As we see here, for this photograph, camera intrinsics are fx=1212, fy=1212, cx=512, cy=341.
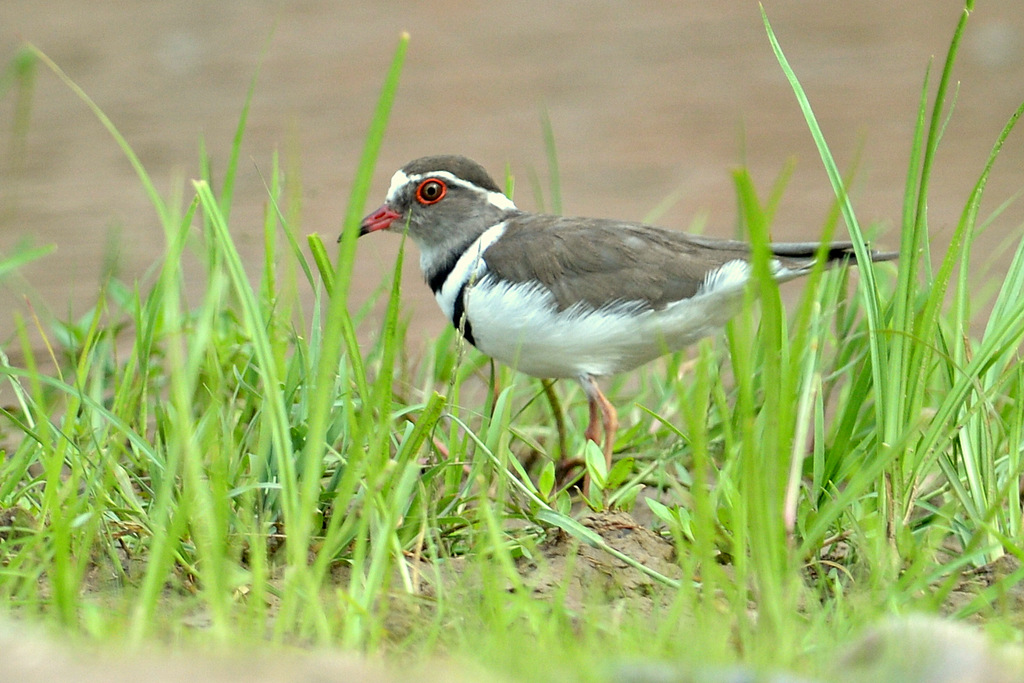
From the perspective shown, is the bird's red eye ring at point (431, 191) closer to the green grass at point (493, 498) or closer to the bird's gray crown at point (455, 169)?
the bird's gray crown at point (455, 169)

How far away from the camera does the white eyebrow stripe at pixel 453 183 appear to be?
445 centimetres

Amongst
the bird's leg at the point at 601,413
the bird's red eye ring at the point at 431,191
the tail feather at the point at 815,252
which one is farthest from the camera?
the bird's red eye ring at the point at 431,191

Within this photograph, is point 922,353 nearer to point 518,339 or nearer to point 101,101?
point 518,339

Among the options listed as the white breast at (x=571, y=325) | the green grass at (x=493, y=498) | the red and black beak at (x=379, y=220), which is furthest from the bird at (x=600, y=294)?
the red and black beak at (x=379, y=220)

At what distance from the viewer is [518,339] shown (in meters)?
3.89

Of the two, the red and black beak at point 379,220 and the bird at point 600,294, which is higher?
the red and black beak at point 379,220

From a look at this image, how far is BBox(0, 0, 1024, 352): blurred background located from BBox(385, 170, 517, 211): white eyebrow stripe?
1.56 metres

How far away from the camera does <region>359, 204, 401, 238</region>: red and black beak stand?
445 centimetres

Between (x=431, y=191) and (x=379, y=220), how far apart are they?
22 cm

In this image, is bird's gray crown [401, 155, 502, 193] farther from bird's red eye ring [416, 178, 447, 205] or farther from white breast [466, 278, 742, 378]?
white breast [466, 278, 742, 378]

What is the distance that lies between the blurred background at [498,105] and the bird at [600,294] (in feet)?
6.65

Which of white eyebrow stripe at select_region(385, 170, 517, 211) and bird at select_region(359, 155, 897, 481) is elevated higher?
white eyebrow stripe at select_region(385, 170, 517, 211)

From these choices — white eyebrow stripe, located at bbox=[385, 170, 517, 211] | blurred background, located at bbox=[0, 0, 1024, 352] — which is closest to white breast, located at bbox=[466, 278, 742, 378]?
white eyebrow stripe, located at bbox=[385, 170, 517, 211]

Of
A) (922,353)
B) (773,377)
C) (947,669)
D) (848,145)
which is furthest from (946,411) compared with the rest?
(848,145)
